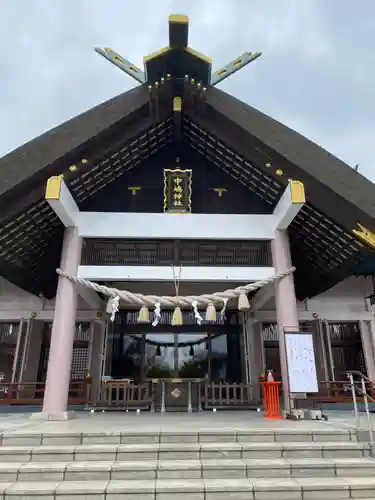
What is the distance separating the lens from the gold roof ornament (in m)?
6.04

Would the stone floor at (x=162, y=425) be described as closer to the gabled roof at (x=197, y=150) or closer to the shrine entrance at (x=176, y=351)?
the gabled roof at (x=197, y=150)

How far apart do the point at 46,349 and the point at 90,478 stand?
23.0ft

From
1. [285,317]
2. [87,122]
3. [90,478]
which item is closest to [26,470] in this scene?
[90,478]

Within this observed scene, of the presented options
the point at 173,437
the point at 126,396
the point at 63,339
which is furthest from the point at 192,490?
the point at 126,396

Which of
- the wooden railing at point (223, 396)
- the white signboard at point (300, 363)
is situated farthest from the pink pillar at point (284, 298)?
the wooden railing at point (223, 396)

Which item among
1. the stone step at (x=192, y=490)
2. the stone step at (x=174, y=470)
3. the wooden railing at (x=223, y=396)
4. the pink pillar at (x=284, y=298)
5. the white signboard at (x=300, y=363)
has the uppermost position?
the pink pillar at (x=284, y=298)

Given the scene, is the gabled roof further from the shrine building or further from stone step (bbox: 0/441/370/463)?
stone step (bbox: 0/441/370/463)

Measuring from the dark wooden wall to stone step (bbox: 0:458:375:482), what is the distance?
4892 millimetres

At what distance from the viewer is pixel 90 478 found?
3566 mm

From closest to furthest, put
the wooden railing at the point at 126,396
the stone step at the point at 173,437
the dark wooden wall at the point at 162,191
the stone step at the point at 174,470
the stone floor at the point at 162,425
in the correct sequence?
the stone step at the point at 174,470, the stone step at the point at 173,437, the stone floor at the point at 162,425, the dark wooden wall at the point at 162,191, the wooden railing at the point at 126,396

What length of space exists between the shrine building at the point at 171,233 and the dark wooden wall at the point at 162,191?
0.02m

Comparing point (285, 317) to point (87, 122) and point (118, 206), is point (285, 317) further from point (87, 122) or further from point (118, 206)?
point (87, 122)

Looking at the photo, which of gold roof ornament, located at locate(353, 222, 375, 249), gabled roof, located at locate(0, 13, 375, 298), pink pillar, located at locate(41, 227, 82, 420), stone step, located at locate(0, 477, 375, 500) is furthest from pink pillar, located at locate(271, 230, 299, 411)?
pink pillar, located at locate(41, 227, 82, 420)

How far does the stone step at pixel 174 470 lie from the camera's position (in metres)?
3.58
